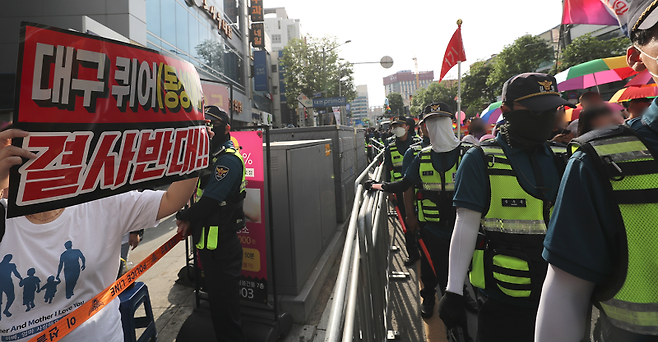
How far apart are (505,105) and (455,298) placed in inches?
49.6

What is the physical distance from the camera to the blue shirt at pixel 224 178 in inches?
113

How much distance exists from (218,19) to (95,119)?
967 inches

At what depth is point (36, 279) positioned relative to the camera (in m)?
1.53

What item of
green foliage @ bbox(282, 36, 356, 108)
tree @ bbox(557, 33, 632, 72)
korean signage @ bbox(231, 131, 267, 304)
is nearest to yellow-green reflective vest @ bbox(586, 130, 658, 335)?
korean signage @ bbox(231, 131, 267, 304)

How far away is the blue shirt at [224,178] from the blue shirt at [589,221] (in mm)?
2488

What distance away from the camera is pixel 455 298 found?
193 centimetres

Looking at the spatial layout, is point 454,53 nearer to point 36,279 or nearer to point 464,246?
point 464,246

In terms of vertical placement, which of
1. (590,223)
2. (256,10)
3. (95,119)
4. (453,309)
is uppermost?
(256,10)

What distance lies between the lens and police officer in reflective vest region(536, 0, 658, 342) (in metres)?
0.91

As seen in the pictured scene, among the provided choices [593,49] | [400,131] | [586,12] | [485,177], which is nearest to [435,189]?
[485,177]

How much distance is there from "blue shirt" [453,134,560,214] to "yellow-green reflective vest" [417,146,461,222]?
4.41 ft

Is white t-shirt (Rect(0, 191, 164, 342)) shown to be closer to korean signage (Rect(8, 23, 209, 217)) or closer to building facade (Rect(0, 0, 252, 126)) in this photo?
korean signage (Rect(8, 23, 209, 217))

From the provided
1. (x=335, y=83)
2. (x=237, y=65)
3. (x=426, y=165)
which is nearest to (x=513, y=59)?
(x=335, y=83)

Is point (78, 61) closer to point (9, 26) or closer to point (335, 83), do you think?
point (9, 26)
